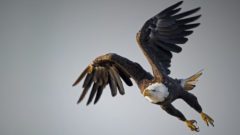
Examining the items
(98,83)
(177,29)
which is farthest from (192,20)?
(98,83)

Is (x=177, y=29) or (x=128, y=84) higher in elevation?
(x=177, y=29)

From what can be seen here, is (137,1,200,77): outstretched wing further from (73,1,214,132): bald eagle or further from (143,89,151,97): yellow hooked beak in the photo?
(143,89,151,97): yellow hooked beak

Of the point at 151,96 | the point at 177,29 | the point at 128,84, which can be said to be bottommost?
the point at 151,96

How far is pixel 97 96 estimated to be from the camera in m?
12.3

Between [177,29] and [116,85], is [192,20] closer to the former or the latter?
[177,29]

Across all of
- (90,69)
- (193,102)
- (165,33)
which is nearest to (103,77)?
(90,69)

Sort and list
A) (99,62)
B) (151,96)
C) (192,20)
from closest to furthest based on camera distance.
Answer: (151,96), (192,20), (99,62)

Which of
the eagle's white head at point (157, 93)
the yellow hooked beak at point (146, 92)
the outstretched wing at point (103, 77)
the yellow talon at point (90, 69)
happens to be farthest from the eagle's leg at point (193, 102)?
the yellow talon at point (90, 69)

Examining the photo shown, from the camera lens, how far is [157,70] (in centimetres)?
1077

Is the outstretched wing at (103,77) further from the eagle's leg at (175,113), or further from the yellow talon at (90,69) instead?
the eagle's leg at (175,113)

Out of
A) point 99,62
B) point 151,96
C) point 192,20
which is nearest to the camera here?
point 151,96

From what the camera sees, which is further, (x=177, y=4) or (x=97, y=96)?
(x=97, y=96)

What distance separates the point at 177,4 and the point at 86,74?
2.67 m

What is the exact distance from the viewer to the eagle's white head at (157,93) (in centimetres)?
1041
